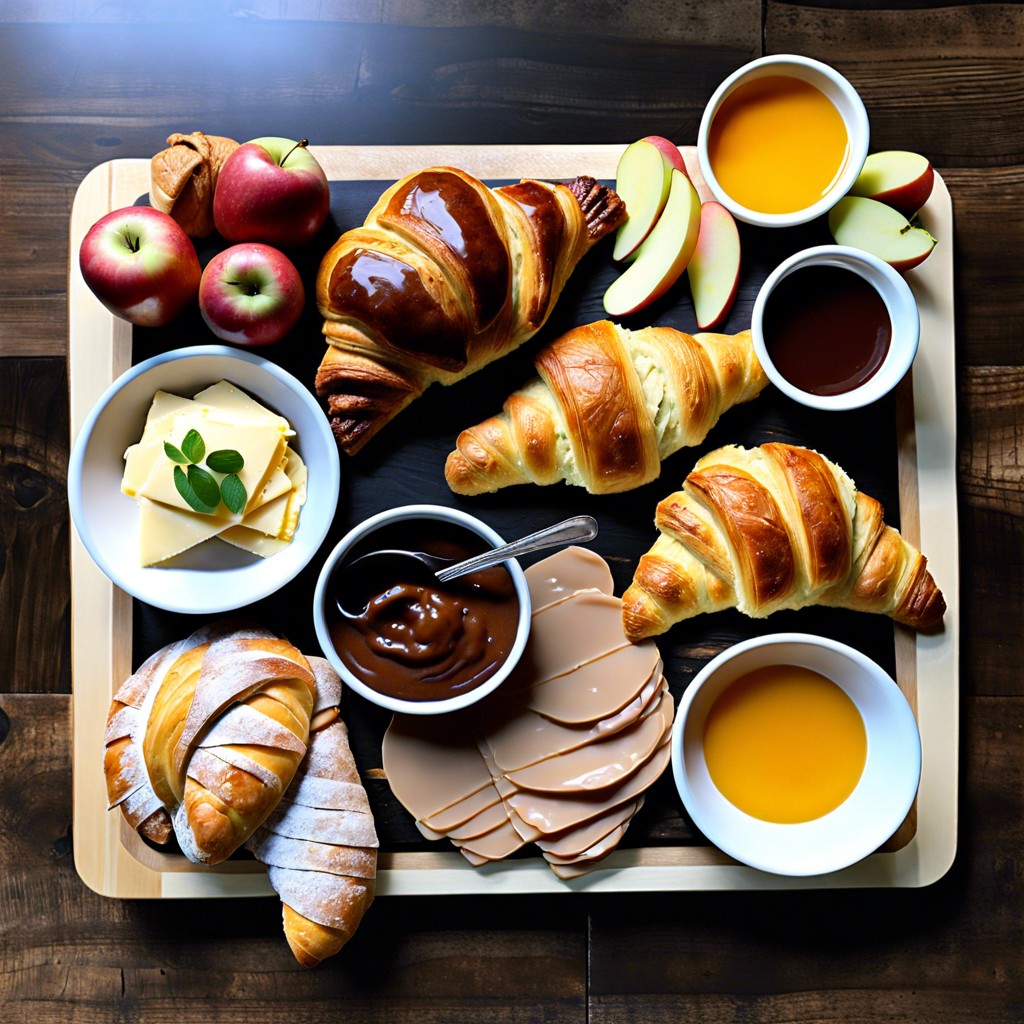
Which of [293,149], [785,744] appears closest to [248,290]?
[293,149]

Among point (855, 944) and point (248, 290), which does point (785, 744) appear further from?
point (248, 290)

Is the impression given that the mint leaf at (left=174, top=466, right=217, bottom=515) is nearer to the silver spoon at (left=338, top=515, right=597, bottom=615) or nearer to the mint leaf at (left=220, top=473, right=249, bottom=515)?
the mint leaf at (left=220, top=473, right=249, bottom=515)

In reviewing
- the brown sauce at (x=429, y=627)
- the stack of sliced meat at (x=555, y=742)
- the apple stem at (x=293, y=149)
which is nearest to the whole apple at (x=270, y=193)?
the apple stem at (x=293, y=149)

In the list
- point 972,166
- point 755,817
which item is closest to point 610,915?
point 755,817

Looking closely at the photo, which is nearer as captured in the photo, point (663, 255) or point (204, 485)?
point (204, 485)

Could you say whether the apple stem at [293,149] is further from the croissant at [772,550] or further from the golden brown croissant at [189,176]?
the croissant at [772,550]
